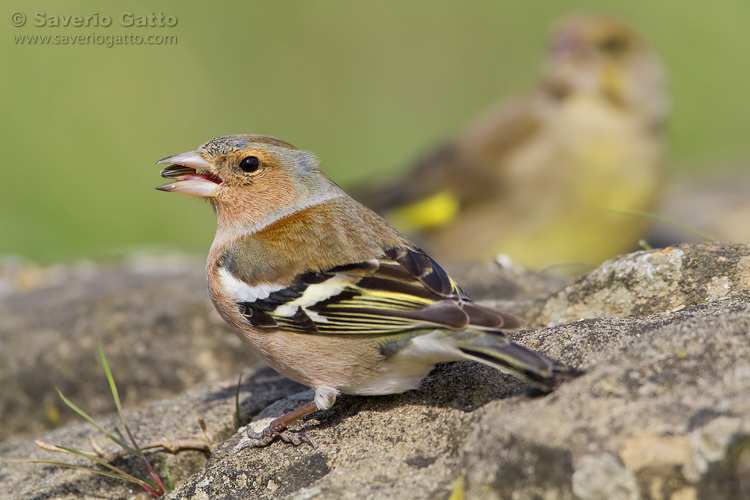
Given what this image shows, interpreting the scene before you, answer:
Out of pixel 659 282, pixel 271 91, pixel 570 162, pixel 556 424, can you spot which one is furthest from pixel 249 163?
pixel 271 91

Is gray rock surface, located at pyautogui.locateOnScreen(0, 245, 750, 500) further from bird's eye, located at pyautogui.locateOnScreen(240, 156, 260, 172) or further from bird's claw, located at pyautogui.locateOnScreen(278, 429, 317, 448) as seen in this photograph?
bird's eye, located at pyautogui.locateOnScreen(240, 156, 260, 172)

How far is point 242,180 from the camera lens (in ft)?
13.7

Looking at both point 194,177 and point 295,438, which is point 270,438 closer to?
point 295,438

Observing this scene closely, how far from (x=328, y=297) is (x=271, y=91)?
9.97 metres

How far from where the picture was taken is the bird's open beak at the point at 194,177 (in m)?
4.12

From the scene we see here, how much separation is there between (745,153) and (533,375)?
1250cm

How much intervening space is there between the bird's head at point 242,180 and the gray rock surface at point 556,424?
0.94 metres

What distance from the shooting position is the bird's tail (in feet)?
8.62

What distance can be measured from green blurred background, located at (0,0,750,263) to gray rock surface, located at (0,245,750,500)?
5.55m

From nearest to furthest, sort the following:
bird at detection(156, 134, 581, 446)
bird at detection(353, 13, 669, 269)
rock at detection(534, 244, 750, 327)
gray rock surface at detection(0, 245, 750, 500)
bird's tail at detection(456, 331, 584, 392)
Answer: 1. gray rock surface at detection(0, 245, 750, 500)
2. bird's tail at detection(456, 331, 584, 392)
3. bird at detection(156, 134, 581, 446)
4. rock at detection(534, 244, 750, 327)
5. bird at detection(353, 13, 669, 269)

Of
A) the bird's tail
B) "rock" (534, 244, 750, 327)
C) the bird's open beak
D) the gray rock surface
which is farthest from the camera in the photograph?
the bird's open beak

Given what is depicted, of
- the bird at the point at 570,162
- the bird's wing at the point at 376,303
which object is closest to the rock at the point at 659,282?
the bird's wing at the point at 376,303

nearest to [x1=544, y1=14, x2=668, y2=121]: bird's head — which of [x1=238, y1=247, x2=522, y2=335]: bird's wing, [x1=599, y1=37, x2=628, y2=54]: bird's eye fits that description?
[x1=599, y1=37, x2=628, y2=54]: bird's eye

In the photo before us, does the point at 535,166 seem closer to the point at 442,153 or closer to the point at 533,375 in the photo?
the point at 442,153
